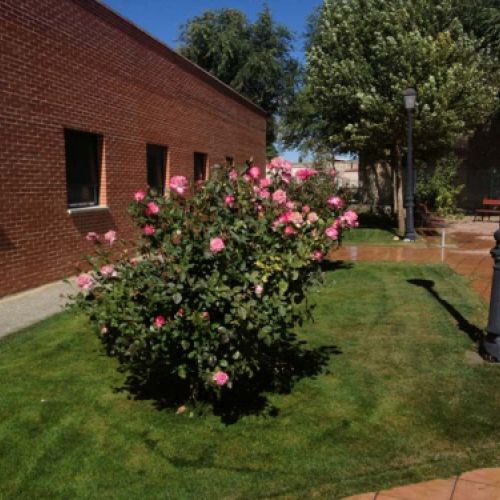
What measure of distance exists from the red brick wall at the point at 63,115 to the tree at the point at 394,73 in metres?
4.70

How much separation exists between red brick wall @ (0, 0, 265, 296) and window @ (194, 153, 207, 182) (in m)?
2.40

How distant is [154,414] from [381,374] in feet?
6.26

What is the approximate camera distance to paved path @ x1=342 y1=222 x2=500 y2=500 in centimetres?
302

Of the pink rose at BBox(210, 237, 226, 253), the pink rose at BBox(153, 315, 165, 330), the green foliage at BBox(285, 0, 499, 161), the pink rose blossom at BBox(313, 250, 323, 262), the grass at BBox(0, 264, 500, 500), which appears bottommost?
the grass at BBox(0, 264, 500, 500)

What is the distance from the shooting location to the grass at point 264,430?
10.5 ft

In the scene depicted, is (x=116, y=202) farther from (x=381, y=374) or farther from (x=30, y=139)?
(x=381, y=374)

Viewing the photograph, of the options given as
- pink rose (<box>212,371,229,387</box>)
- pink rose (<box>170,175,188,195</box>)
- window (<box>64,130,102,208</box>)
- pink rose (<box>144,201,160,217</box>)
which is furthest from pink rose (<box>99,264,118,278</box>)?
window (<box>64,130,102,208</box>)

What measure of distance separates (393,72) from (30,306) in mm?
11335

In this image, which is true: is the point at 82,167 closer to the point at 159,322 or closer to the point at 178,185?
the point at 178,185

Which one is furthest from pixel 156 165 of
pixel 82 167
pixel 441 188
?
pixel 441 188

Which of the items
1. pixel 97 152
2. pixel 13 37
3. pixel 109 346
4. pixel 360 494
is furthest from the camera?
pixel 97 152

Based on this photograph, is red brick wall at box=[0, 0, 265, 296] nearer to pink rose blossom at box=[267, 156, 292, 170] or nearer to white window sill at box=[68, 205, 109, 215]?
white window sill at box=[68, 205, 109, 215]

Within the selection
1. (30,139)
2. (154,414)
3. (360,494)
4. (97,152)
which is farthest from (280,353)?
(97,152)

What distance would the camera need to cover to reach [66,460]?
3.45m
